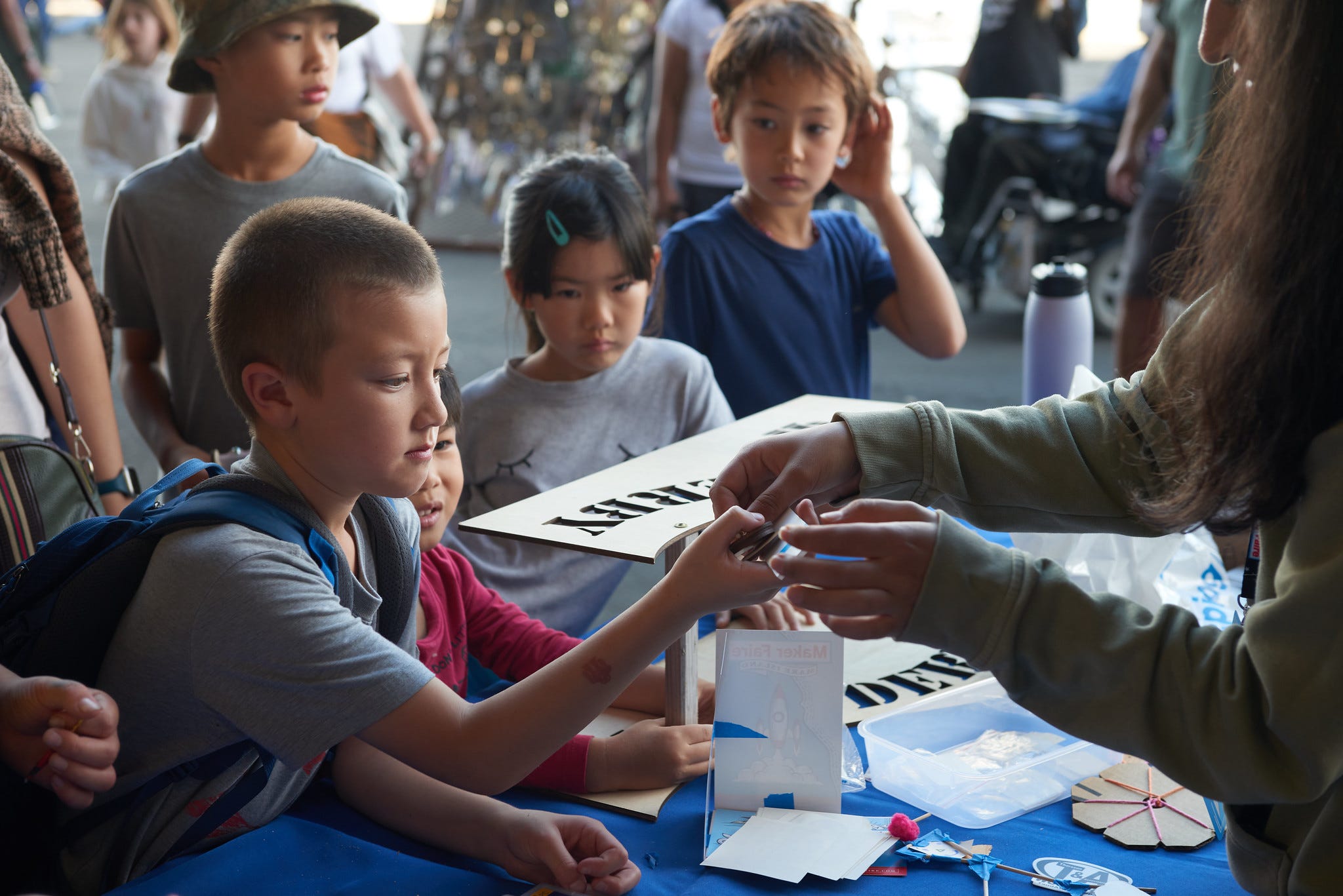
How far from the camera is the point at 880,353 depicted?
5.52m

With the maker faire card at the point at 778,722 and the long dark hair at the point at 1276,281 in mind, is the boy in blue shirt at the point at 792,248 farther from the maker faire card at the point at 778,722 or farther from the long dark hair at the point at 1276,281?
the long dark hair at the point at 1276,281

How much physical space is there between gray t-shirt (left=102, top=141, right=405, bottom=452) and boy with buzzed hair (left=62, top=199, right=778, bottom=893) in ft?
3.22

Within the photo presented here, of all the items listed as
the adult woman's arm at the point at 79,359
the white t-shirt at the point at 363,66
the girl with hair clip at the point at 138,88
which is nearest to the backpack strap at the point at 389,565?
the adult woman's arm at the point at 79,359

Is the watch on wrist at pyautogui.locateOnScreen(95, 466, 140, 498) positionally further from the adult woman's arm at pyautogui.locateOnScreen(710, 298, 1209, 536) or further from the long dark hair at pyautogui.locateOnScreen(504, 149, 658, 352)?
the adult woman's arm at pyautogui.locateOnScreen(710, 298, 1209, 536)

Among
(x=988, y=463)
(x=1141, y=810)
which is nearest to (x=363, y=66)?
(x=988, y=463)

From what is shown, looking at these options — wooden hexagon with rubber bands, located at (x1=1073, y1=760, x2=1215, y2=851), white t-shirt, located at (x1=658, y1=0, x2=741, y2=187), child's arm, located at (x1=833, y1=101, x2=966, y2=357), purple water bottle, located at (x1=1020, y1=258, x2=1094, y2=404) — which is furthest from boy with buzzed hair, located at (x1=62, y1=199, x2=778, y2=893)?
white t-shirt, located at (x1=658, y1=0, x2=741, y2=187)

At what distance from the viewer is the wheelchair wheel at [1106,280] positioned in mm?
5402

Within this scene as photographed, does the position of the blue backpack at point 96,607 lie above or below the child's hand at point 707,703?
above

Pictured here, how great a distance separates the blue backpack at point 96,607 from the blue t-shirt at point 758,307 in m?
1.38

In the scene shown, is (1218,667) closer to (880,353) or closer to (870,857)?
(870,857)

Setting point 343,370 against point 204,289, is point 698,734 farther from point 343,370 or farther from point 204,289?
point 204,289

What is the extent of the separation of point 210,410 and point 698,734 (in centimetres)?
128

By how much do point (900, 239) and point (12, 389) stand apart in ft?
5.26

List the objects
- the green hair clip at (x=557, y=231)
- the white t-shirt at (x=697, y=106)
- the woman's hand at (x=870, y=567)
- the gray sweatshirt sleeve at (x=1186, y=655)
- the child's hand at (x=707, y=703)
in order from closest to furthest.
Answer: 1. the gray sweatshirt sleeve at (x=1186, y=655)
2. the woman's hand at (x=870, y=567)
3. the child's hand at (x=707, y=703)
4. the green hair clip at (x=557, y=231)
5. the white t-shirt at (x=697, y=106)
